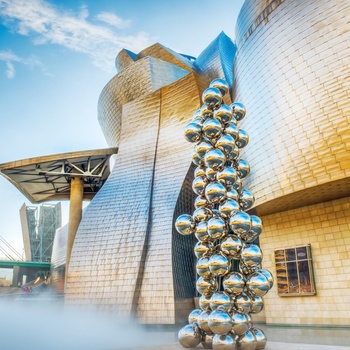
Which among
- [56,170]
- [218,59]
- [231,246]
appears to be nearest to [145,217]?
[231,246]

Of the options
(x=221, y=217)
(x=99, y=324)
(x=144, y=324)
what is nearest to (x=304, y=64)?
(x=221, y=217)

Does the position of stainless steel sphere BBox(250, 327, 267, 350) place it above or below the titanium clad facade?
below

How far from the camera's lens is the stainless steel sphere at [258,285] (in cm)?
496

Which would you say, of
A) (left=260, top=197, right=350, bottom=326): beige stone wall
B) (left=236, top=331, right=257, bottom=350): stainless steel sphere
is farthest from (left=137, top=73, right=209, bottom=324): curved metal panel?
(left=236, top=331, right=257, bottom=350): stainless steel sphere

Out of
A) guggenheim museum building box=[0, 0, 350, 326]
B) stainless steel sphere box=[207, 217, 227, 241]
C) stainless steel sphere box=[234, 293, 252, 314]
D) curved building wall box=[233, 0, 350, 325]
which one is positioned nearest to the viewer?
stainless steel sphere box=[234, 293, 252, 314]

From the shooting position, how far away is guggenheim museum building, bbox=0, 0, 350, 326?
969 centimetres

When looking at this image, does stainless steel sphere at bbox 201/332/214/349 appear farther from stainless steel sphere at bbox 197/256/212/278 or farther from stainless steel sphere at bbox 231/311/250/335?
stainless steel sphere at bbox 197/256/212/278

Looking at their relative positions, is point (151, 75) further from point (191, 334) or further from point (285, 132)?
point (191, 334)

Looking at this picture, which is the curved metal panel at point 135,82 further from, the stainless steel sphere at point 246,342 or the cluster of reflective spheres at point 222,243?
the stainless steel sphere at point 246,342

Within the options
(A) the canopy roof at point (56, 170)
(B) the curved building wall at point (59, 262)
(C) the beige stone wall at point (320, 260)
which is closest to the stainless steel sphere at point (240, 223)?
(C) the beige stone wall at point (320, 260)

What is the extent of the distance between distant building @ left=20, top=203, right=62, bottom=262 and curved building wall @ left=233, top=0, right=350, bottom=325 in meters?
44.2

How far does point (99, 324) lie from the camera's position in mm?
10594

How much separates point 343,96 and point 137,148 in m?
8.71

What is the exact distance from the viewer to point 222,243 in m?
5.18
